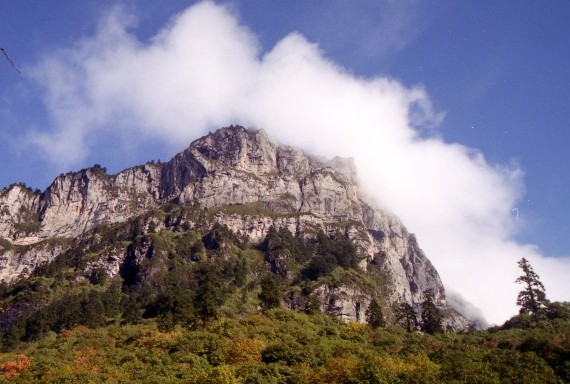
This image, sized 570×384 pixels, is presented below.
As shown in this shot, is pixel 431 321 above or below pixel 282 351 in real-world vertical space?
above

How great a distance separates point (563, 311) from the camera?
9169 centimetres

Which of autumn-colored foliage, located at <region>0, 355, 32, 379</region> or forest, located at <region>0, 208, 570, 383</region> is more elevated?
forest, located at <region>0, 208, 570, 383</region>

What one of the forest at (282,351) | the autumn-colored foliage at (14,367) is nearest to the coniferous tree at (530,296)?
the forest at (282,351)

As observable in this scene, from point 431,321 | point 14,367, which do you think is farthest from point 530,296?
point 14,367

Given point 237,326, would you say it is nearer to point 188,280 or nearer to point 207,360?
point 207,360

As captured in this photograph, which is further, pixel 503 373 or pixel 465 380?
pixel 503 373

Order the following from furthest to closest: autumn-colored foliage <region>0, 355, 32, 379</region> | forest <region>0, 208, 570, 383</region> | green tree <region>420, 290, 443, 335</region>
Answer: green tree <region>420, 290, 443, 335</region>, autumn-colored foliage <region>0, 355, 32, 379</region>, forest <region>0, 208, 570, 383</region>

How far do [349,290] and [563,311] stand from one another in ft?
341

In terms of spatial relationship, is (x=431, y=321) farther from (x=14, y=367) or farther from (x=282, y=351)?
(x=14, y=367)

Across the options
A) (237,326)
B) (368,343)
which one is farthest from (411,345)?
(237,326)

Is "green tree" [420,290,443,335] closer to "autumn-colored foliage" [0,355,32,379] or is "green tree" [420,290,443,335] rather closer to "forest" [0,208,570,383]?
"forest" [0,208,570,383]

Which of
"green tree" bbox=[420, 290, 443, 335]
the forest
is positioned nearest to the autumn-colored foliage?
the forest

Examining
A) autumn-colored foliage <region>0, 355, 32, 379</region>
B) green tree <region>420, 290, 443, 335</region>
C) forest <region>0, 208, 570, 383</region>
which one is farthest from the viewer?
green tree <region>420, 290, 443, 335</region>

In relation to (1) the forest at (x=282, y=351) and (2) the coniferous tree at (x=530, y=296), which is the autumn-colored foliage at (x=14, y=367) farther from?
(2) the coniferous tree at (x=530, y=296)
